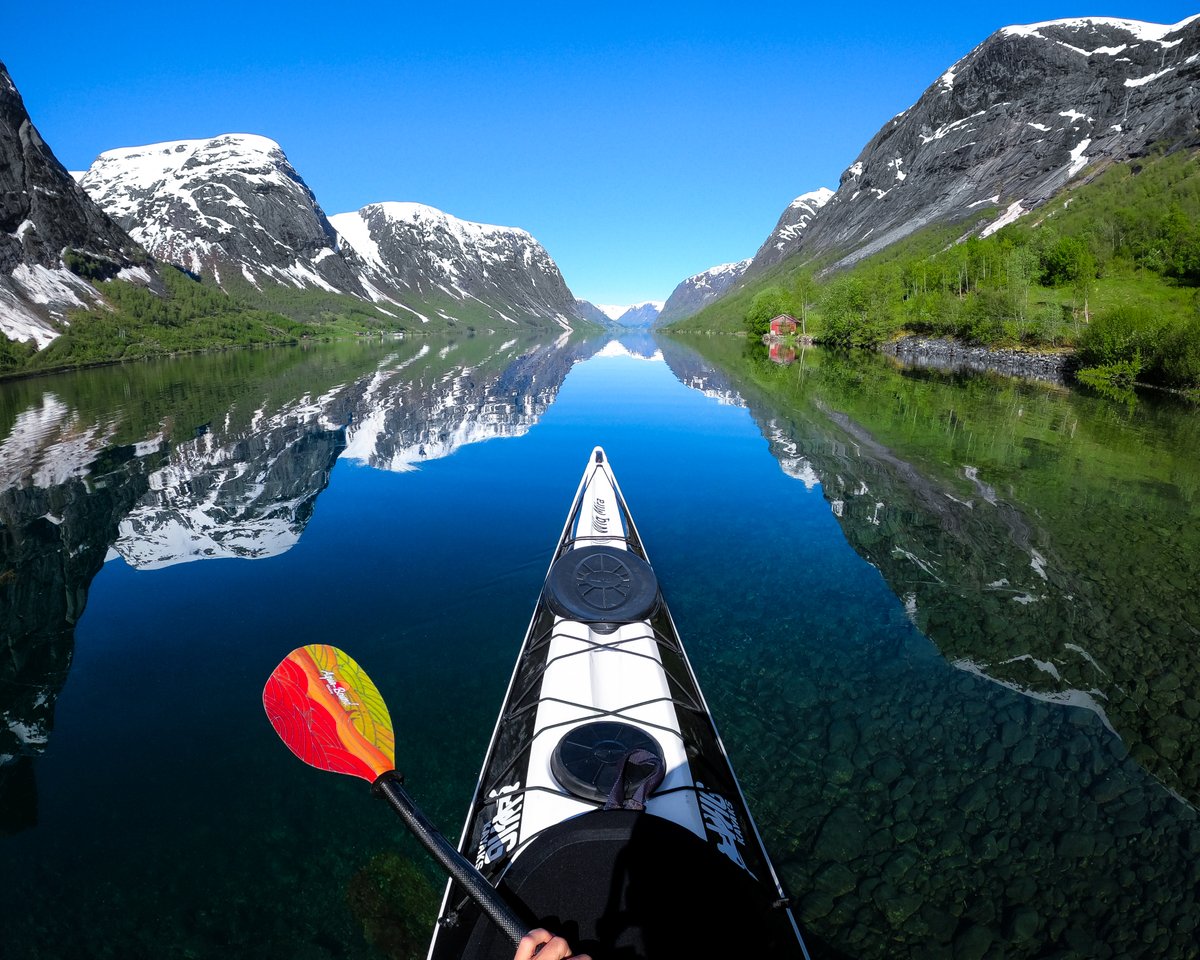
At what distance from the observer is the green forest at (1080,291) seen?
38750mm

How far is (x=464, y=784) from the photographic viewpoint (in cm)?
676

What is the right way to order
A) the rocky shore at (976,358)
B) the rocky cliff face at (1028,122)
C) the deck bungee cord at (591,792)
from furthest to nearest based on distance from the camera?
the rocky cliff face at (1028,122), the rocky shore at (976,358), the deck bungee cord at (591,792)

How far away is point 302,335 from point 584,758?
509ft

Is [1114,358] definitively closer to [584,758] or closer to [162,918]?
[584,758]

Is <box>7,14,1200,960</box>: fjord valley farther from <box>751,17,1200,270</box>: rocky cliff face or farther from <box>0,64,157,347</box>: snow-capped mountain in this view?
<box>751,17,1200,270</box>: rocky cliff face

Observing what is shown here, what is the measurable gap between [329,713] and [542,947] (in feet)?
11.0

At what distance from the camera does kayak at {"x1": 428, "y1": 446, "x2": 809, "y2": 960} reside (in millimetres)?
3660

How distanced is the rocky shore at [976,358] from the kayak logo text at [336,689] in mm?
52911

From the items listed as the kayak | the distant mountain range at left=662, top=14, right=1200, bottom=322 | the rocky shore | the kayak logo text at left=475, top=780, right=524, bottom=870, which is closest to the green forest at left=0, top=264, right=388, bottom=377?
the kayak

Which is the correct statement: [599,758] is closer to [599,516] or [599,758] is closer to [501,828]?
[501,828]

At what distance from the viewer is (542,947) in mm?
2938

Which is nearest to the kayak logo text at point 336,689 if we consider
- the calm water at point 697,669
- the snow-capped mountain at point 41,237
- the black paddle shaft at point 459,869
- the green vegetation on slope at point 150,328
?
the black paddle shaft at point 459,869

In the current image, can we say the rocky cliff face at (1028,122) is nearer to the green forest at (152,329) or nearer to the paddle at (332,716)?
the green forest at (152,329)

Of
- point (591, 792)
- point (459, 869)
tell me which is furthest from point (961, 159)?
point (459, 869)
